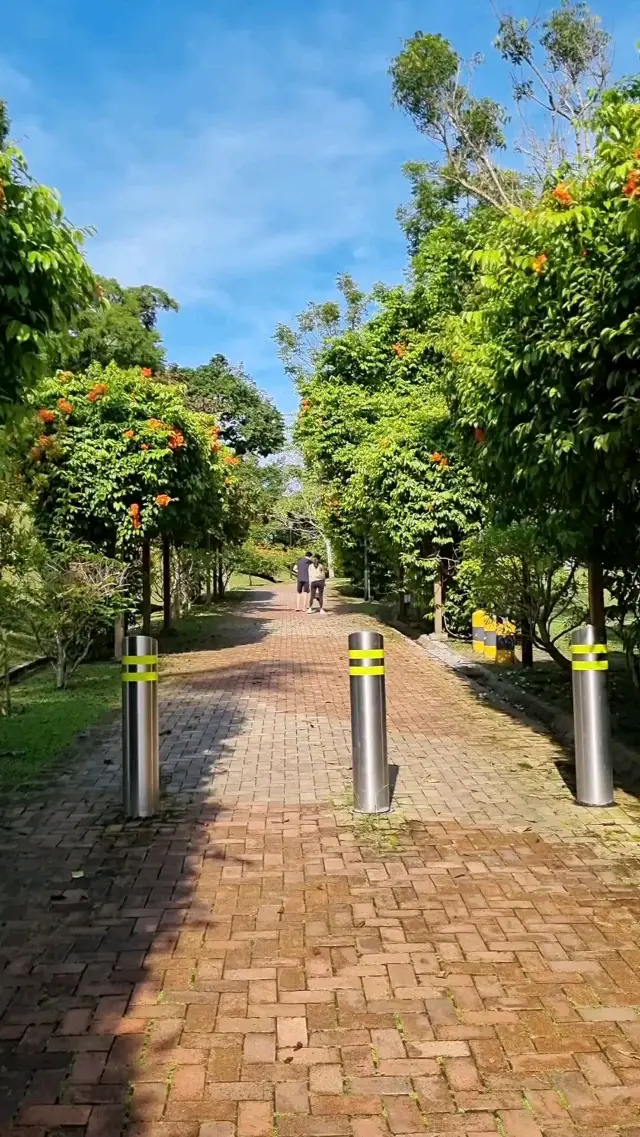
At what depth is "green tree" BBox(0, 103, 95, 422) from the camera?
3.95 meters

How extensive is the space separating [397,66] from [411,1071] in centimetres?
2921

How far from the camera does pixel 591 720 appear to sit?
5.69m

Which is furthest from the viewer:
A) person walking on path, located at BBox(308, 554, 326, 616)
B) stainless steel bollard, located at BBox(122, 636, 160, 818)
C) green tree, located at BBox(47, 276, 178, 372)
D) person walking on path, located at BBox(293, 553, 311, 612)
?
green tree, located at BBox(47, 276, 178, 372)

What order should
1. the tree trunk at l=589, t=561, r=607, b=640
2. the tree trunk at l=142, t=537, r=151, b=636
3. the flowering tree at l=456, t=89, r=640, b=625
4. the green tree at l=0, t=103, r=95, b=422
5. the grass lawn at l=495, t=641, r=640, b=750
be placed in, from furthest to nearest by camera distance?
the tree trunk at l=142, t=537, r=151, b=636 → the grass lawn at l=495, t=641, r=640, b=750 → the tree trunk at l=589, t=561, r=607, b=640 → the flowering tree at l=456, t=89, r=640, b=625 → the green tree at l=0, t=103, r=95, b=422

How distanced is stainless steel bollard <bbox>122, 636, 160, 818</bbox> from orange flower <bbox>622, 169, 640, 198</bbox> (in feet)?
12.8

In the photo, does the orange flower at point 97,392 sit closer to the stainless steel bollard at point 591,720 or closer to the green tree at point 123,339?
the stainless steel bollard at point 591,720

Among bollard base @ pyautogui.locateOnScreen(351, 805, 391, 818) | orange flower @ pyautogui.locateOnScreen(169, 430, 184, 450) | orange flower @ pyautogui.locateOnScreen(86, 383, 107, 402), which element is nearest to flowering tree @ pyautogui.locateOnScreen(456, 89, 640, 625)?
bollard base @ pyautogui.locateOnScreen(351, 805, 391, 818)

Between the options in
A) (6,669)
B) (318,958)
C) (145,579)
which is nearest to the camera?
(318,958)

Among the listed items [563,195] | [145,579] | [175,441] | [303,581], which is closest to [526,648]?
[175,441]

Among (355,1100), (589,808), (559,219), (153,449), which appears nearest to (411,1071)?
(355,1100)

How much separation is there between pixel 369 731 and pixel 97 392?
9.02 meters

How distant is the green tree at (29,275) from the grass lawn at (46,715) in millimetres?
3592

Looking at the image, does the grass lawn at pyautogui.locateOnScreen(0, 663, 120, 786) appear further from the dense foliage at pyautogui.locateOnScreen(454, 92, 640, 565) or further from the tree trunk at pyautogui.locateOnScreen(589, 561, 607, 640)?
the tree trunk at pyautogui.locateOnScreen(589, 561, 607, 640)

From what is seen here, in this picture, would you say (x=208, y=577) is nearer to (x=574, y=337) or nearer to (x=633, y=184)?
(x=574, y=337)
